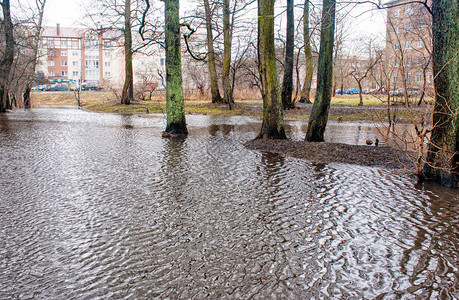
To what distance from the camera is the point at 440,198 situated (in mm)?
5777

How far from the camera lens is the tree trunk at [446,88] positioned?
6.11 meters

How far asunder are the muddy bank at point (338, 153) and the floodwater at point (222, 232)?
1.88 feet

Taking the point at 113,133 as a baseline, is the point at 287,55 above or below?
above

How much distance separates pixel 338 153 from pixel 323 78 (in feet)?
7.53

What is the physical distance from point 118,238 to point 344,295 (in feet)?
7.85

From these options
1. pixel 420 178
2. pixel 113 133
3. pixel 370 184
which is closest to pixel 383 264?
pixel 370 184

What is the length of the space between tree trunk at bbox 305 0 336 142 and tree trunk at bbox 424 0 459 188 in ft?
12.1

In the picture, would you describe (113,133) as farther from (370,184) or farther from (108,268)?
(108,268)

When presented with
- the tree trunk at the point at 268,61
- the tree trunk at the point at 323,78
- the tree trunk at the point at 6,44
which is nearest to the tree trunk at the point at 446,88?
the tree trunk at the point at 323,78

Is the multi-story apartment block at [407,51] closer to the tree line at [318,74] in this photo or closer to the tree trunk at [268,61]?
the tree line at [318,74]

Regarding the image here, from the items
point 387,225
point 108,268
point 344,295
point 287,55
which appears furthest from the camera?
point 287,55

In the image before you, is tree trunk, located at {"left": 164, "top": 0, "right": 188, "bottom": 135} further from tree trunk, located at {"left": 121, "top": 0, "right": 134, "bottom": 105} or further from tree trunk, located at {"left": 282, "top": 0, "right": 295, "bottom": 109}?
tree trunk, located at {"left": 121, "top": 0, "right": 134, "bottom": 105}

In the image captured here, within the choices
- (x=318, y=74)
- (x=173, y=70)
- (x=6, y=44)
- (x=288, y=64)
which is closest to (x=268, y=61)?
(x=318, y=74)

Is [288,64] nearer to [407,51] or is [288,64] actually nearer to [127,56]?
[407,51]
